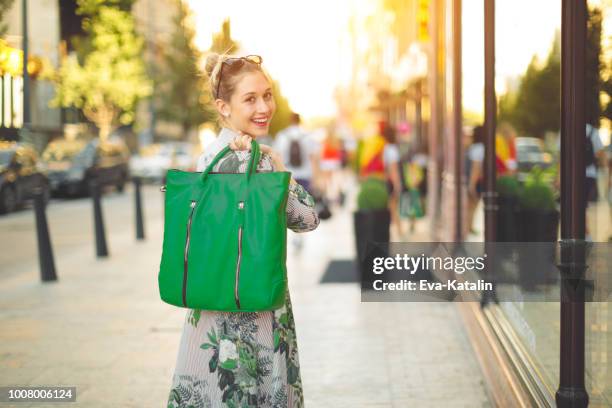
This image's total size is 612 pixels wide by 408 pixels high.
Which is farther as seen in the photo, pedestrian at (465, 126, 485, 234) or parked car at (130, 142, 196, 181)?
parked car at (130, 142, 196, 181)

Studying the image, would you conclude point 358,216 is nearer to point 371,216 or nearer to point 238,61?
point 371,216

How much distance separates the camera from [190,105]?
200 feet

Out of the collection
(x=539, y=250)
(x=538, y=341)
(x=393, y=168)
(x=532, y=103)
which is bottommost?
(x=538, y=341)

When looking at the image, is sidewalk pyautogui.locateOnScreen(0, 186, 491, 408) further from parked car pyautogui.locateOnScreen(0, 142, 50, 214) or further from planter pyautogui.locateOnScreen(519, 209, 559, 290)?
parked car pyautogui.locateOnScreen(0, 142, 50, 214)

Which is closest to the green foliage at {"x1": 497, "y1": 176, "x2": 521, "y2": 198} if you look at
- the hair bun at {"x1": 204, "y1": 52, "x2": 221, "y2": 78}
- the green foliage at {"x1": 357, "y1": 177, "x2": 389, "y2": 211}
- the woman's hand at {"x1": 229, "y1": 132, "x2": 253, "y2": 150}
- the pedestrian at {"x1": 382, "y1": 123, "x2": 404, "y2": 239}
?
the green foliage at {"x1": 357, "y1": 177, "x2": 389, "y2": 211}

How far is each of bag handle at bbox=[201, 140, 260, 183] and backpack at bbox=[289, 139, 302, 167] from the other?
369 inches

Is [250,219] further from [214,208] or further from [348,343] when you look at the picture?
[348,343]

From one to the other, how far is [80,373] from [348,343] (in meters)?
1.91

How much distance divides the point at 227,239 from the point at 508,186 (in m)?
4.78

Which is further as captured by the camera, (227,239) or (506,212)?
(506,212)

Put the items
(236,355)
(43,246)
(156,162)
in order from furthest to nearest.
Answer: (156,162), (43,246), (236,355)

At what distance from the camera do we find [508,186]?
7.34m

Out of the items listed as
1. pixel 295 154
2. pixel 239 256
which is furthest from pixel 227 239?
pixel 295 154

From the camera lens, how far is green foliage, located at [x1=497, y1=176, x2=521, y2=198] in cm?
708
